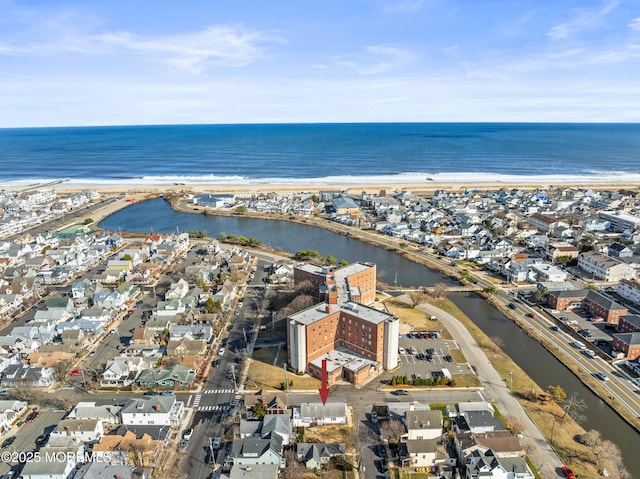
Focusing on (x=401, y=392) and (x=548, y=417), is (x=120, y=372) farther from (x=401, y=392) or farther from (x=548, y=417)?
(x=548, y=417)

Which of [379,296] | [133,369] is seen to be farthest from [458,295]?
[133,369]

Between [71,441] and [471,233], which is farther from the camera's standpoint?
[471,233]

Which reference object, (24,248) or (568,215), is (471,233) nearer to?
(568,215)

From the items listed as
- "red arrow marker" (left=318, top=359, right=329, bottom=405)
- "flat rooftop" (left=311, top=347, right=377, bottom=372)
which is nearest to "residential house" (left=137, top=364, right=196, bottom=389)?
"flat rooftop" (left=311, top=347, right=377, bottom=372)

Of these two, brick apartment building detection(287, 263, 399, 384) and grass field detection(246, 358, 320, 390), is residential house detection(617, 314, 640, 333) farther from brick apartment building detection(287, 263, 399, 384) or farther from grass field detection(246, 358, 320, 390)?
grass field detection(246, 358, 320, 390)

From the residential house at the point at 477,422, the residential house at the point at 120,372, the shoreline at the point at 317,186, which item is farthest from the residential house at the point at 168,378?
the shoreline at the point at 317,186

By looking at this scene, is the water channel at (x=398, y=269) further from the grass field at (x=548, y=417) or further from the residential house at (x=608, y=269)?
the residential house at (x=608, y=269)
